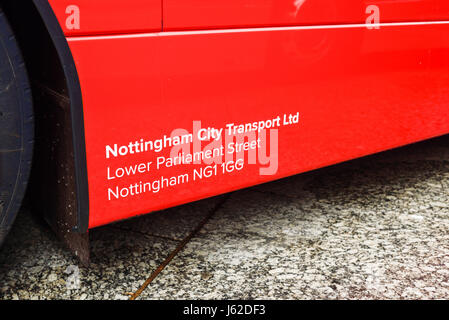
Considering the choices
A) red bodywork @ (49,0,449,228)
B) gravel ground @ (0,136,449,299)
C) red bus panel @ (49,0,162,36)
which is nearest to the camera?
red bus panel @ (49,0,162,36)

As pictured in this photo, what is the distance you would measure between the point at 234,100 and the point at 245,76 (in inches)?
3.9

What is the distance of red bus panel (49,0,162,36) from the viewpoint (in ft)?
5.24

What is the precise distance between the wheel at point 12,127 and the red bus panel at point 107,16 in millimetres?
174

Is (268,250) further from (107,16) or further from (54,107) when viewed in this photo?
(107,16)

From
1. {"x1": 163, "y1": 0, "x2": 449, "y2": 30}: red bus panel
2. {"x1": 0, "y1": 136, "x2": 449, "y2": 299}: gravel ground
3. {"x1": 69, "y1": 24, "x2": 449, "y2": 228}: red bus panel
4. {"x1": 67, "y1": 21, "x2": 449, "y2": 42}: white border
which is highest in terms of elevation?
{"x1": 163, "y1": 0, "x2": 449, "y2": 30}: red bus panel

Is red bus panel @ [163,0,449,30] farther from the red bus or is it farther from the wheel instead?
the wheel

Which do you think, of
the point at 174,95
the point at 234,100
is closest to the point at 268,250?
the point at 234,100

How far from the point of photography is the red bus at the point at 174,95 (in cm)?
167

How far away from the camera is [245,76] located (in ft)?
6.63

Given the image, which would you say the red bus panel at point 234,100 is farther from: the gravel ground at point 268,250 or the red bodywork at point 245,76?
the gravel ground at point 268,250

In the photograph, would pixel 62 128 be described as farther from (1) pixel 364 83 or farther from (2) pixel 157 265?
(1) pixel 364 83

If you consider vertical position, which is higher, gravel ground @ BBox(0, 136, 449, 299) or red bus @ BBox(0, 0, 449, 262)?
red bus @ BBox(0, 0, 449, 262)

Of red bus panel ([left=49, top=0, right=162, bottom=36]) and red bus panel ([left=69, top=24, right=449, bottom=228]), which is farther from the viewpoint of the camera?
red bus panel ([left=69, top=24, right=449, bottom=228])

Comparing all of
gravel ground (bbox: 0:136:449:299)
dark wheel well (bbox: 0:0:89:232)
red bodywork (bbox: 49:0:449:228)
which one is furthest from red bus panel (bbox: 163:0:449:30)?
gravel ground (bbox: 0:136:449:299)
